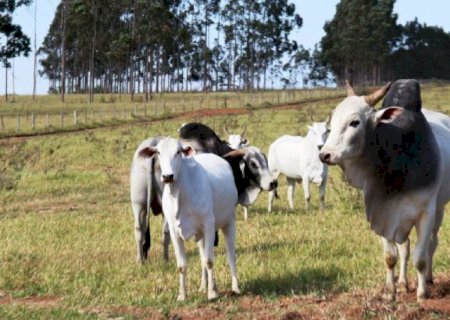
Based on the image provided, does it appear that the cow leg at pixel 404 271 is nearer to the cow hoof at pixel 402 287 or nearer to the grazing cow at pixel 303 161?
the cow hoof at pixel 402 287

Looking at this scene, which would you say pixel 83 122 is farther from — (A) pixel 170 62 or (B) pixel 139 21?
(A) pixel 170 62

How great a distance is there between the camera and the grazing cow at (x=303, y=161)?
46.6 feet

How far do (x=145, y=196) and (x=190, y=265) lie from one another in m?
1.18

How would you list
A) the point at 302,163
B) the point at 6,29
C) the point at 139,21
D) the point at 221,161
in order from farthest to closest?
the point at 139,21 < the point at 6,29 < the point at 302,163 < the point at 221,161

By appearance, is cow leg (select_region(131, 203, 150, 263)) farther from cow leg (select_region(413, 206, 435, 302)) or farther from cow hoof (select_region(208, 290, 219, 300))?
cow leg (select_region(413, 206, 435, 302))

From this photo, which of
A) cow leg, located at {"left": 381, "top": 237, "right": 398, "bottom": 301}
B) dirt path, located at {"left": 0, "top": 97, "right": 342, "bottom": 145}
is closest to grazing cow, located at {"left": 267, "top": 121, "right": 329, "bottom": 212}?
cow leg, located at {"left": 381, "top": 237, "right": 398, "bottom": 301}

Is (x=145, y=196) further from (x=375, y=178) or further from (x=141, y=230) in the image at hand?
(x=375, y=178)

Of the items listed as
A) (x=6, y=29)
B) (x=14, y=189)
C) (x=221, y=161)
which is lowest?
(x=14, y=189)

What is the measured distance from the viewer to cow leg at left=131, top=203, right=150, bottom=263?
31.6 feet

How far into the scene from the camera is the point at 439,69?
96.9 m

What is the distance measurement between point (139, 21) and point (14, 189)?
178 ft

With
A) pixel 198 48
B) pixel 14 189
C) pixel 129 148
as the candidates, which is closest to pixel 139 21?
pixel 198 48

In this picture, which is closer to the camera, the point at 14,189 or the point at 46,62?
the point at 14,189

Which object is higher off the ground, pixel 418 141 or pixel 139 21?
pixel 139 21
